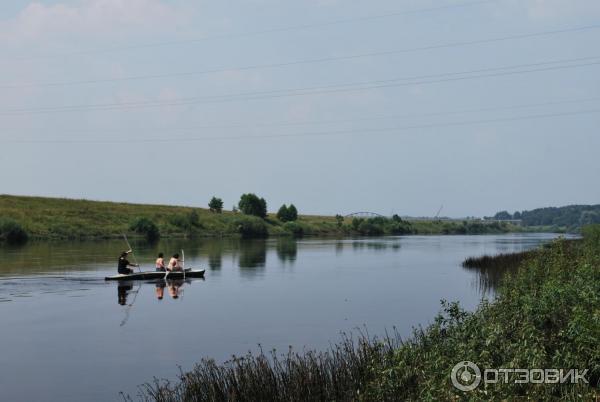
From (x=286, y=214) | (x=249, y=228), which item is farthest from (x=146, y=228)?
(x=286, y=214)

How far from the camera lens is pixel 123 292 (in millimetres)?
37875

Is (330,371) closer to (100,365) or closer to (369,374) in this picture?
(369,374)

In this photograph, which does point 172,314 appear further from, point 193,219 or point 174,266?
point 193,219

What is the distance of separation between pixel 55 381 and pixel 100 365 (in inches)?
73.6

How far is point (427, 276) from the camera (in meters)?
47.9

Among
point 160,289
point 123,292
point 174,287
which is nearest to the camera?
point 123,292

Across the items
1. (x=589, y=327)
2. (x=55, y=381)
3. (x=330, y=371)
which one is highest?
(x=589, y=327)

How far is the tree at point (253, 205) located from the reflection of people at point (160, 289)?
94292 mm

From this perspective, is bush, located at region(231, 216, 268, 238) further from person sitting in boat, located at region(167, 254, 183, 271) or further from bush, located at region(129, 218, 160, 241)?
person sitting in boat, located at region(167, 254, 183, 271)

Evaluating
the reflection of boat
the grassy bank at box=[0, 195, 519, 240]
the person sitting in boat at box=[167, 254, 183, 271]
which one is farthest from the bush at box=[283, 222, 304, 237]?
the person sitting in boat at box=[167, 254, 183, 271]

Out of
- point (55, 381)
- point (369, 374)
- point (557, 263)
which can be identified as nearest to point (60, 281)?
point (55, 381)

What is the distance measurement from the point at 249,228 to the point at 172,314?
88.1m

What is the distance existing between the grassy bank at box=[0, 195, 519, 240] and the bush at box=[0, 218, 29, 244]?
211 millimetres

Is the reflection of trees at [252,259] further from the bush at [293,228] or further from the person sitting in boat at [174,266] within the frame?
the bush at [293,228]
